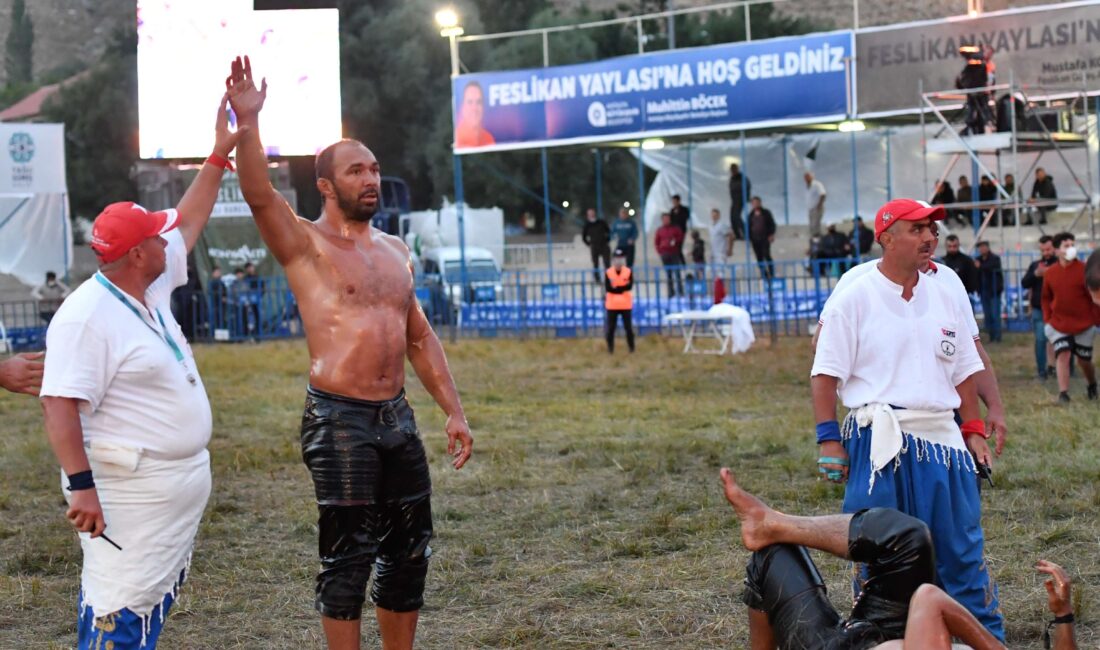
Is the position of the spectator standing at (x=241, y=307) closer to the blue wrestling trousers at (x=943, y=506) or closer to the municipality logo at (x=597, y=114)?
the municipality logo at (x=597, y=114)

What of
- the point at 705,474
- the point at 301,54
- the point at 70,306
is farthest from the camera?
the point at 301,54

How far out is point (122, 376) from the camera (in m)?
4.49

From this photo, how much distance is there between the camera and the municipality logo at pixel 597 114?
24578mm

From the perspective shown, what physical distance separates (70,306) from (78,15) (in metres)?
114

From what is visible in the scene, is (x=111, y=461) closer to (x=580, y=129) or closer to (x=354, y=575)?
(x=354, y=575)

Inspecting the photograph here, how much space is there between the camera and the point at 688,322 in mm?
24781

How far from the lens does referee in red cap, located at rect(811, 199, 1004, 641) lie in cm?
523

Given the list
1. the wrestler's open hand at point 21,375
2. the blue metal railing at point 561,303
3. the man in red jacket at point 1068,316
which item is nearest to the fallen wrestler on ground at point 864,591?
the wrestler's open hand at point 21,375

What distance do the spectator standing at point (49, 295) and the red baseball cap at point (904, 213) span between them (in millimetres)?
24364

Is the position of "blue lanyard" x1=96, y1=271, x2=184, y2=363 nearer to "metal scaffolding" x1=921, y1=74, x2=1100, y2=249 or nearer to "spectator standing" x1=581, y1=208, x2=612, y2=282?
"metal scaffolding" x1=921, y1=74, x2=1100, y2=249

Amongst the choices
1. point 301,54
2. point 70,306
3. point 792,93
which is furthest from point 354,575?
point 792,93

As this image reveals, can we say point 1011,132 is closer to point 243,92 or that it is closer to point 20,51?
point 243,92

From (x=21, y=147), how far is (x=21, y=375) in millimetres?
27188

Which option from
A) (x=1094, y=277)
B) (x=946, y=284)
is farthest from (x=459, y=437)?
(x=1094, y=277)
